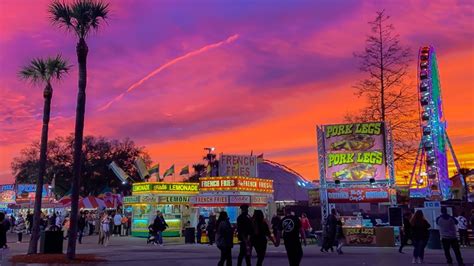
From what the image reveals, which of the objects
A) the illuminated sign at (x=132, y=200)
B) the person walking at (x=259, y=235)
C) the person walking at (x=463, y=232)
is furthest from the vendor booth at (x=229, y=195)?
the person walking at (x=259, y=235)

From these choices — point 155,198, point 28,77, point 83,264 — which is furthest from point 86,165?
point 83,264

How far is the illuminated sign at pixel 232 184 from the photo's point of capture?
33356 mm

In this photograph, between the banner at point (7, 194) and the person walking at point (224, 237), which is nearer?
the person walking at point (224, 237)

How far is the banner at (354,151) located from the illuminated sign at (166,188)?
36.5 ft

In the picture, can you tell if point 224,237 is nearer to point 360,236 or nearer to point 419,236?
point 419,236

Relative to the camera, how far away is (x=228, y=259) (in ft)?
42.3

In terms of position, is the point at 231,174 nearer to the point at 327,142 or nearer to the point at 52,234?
the point at 327,142

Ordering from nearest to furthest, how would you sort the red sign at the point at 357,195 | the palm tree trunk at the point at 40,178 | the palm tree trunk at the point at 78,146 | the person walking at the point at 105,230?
the palm tree trunk at the point at 78,146 → the palm tree trunk at the point at 40,178 → the person walking at the point at 105,230 → the red sign at the point at 357,195

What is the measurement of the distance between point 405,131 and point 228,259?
29794mm

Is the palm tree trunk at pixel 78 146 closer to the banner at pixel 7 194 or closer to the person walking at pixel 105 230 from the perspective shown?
the person walking at pixel 105 230

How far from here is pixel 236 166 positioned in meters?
35.4

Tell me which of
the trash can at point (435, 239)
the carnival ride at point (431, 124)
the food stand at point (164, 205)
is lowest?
the trash can at point (435, 239)

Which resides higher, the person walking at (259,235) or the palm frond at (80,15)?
the palm frond at (80,15)

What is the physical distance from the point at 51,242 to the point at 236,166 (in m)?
18.5
